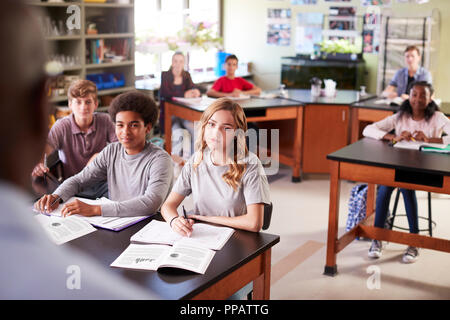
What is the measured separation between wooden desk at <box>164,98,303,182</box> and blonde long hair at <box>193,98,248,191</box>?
263 centimetres

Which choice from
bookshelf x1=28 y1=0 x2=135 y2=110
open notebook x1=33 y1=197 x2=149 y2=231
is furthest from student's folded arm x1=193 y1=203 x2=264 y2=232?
bookshelf x1=28 y1=0 x2=135 y2=110

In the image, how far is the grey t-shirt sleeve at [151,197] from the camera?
2.26 metres

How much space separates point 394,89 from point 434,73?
1.44m

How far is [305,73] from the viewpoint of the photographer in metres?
7.56

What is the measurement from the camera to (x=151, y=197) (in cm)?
239

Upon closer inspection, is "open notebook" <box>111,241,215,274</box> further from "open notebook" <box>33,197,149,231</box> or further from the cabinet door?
the cabinet door

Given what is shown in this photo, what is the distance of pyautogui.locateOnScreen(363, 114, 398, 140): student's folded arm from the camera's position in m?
3.80

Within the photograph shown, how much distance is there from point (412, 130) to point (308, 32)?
4469 mm

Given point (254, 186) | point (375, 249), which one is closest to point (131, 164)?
point (254, 186)

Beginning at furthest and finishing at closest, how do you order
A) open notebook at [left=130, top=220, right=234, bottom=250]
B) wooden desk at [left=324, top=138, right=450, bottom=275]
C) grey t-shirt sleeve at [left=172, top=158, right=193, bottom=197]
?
wooden desk at [left=324, top=138, right=450, bottom=275]
grey t-shirt sleeve at [left=172, top=158, right=193, bottom=197]
open notebook at [left=130, top=220, right=234, bottom=250]

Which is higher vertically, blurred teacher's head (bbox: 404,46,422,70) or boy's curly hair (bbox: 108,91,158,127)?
blurred teacher's head (bbox: 404,46,422,70)

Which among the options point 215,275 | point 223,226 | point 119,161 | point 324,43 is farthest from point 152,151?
point 324,43

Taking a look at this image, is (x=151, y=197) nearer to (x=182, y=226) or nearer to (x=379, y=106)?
(x=182, y=226)

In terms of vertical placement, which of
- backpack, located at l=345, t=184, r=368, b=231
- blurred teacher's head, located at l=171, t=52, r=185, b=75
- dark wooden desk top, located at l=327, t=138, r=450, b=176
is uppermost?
blurred teacher's head, located at l=171, t=52, r=185, b=75
